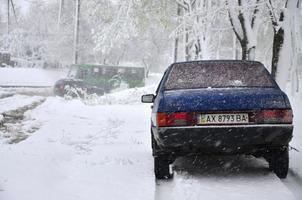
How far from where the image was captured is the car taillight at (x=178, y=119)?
5.35 meters

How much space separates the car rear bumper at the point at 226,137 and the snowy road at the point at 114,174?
486 millimetres

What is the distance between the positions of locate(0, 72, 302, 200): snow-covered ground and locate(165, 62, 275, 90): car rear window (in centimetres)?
124

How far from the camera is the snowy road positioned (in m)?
5.18

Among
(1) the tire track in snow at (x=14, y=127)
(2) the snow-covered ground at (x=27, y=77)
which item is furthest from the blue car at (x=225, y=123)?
(2) the snow-covered ground at (x=27, y=77)

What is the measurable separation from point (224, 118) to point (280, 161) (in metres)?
1.01

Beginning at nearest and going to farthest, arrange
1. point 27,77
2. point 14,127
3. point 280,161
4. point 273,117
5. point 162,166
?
point 273,117
point 280,161
point 162,166
point 14,127
point 27,77

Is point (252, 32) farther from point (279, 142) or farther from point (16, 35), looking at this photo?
point (16, 35)

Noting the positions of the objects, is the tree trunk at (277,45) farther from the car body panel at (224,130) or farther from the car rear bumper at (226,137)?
the car rear bumper at (226,137)

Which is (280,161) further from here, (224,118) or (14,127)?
(14,127)

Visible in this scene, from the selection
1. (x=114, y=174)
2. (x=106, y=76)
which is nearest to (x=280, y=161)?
(x=114, y=174)

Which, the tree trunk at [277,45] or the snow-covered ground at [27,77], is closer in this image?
the tree trunk at [277,45]

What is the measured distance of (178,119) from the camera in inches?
211

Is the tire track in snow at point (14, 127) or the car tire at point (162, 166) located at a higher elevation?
the car tire at point (162, 166)

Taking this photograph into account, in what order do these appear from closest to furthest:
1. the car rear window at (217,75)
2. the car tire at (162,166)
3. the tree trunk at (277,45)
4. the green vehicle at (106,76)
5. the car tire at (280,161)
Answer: the car tire at (280,161)
the car tire at (162,166)
the car rear window at (217,75)
the tree trunk at (277,45)
the green vehicle at (106,76)
